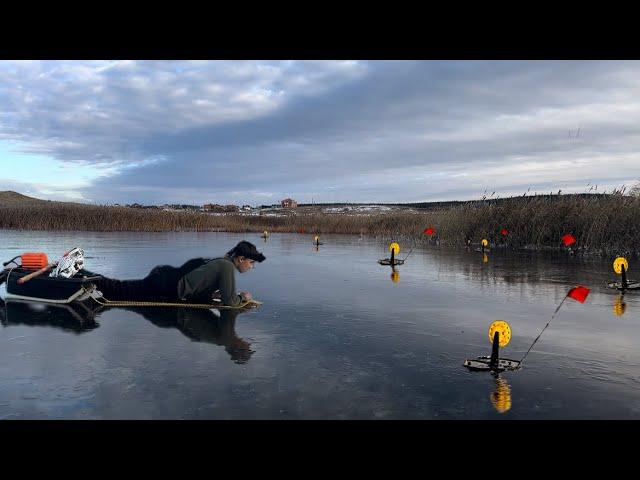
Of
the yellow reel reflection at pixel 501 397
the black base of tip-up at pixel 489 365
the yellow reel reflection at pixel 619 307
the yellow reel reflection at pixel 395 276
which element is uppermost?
the yellow reel reflection at pixel 395 276

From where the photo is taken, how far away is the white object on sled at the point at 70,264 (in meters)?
8.56

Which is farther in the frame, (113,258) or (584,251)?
(584,251)

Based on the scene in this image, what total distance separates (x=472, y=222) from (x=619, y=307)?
1495cm

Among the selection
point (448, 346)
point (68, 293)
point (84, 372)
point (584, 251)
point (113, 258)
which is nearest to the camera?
point (84, 372)

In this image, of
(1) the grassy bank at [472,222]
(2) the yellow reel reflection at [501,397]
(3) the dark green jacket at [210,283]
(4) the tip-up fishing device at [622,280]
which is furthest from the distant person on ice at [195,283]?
(1) the grassy bank at [472,222]

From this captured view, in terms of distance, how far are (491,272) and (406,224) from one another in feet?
55.6

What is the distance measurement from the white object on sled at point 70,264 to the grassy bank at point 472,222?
17.5 m

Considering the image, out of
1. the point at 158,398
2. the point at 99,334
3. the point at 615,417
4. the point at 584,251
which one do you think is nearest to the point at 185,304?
the point at 99,334

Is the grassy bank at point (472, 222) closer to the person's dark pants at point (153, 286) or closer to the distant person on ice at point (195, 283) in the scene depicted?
the distant person on ice at point (195, 283)

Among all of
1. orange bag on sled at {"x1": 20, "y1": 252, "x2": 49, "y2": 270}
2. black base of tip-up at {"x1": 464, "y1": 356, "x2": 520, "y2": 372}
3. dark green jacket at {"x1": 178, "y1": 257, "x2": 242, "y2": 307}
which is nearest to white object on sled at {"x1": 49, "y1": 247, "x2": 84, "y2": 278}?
orange bag on sled at {"x1": 20, "y1": 252, "x2": 49, "y2": 270}

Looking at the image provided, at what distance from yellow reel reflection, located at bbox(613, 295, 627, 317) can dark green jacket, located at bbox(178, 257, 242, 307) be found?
6153 mm
